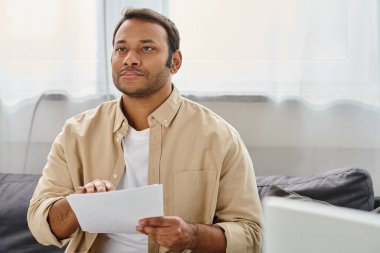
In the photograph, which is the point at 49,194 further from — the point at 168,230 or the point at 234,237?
the point at 234,237

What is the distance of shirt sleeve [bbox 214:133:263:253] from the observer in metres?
1.68

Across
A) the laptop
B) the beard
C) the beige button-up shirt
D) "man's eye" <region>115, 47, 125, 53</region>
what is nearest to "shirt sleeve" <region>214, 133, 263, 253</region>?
the beige button-up shirt

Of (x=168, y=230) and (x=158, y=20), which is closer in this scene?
(x=168, y=230)

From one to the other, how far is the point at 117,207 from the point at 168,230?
0.16 metres

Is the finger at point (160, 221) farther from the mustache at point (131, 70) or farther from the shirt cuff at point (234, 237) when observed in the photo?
the mustache at point (131, 70)

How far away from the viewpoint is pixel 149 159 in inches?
68.3

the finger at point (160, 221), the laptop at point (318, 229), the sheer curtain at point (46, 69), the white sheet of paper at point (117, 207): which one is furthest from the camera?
the sheer curtain at point (46, 69)

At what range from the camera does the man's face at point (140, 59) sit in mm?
1758

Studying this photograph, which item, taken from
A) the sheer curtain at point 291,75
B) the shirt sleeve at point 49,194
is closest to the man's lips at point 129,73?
the shirt sleeve at point 49,194

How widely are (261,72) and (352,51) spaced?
1.07ft

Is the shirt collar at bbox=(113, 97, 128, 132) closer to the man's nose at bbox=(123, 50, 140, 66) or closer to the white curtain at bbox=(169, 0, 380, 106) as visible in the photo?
the man's nose at bbox=(123, 50, 140, 66)

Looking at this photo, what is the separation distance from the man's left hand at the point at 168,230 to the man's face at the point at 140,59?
0.44 m

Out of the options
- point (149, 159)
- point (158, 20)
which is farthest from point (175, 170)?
point (158, 20)

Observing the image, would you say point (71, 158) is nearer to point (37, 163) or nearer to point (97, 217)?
point (97, 217)
